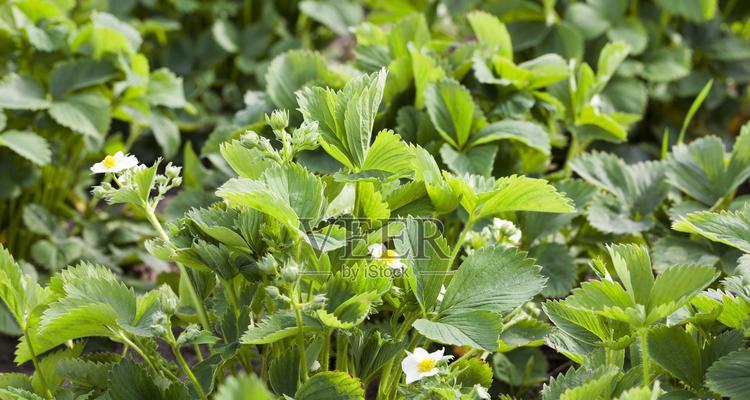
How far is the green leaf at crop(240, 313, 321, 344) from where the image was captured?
99 centimetres

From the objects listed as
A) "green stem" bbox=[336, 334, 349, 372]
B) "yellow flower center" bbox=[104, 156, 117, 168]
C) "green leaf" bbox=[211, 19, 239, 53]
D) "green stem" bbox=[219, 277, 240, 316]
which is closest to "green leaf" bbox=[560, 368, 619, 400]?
"green stem" bbox=[336, 334, 349, 372]

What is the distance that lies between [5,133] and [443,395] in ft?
4.31

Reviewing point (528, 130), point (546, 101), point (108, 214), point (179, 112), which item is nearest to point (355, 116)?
point (528, 130)

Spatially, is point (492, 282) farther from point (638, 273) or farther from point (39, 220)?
point (39, 220)

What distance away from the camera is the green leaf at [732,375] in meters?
0.98

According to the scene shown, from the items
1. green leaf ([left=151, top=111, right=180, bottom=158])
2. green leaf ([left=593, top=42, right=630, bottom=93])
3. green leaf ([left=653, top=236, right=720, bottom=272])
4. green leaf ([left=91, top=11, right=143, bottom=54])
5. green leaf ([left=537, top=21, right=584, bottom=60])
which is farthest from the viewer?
green leaf ([left=537, top=21, right=584, bottom=60])

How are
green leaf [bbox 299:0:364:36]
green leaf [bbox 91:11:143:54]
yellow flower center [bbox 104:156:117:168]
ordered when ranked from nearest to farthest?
yellow flower center [bbox 104:156:117:168] < green leaf [bbox 91:11:143:54] < green leaf [bbox 299:0:364:36]

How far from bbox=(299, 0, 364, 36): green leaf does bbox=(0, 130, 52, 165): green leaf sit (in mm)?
964

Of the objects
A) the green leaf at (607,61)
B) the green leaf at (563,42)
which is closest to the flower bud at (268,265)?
the green leaf at (607,61)

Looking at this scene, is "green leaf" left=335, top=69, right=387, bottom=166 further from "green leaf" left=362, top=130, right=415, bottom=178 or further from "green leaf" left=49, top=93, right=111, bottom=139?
"green leaf" left=49, top=93, right=111, bottom=139

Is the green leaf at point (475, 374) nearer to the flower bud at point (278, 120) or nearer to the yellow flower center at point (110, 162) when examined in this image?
the flower bud at point (278, 120)

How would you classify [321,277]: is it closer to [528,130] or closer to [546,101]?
[528,130]

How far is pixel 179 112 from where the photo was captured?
2.55 meters

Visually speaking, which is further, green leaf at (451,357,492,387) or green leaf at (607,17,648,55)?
green leaf at (607,17,648,55)
